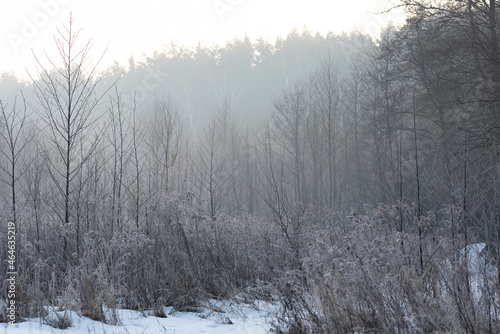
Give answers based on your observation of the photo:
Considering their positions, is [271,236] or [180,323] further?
[271,236]

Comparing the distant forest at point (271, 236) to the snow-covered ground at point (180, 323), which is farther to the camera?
the snow-covered ground at point (180, 323)

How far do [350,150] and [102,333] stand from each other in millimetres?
21671

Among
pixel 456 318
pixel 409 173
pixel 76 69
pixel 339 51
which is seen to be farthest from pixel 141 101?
pixel 456 318

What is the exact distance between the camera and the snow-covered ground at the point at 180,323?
437 cm

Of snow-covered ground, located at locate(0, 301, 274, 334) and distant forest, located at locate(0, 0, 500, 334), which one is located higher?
distant forest, located at locate(0, 0, 500, 334)

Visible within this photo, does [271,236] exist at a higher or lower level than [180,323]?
higher

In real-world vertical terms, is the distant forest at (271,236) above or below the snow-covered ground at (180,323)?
above

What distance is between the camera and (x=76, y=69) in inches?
262

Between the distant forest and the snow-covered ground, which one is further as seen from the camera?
the snow-covered ground

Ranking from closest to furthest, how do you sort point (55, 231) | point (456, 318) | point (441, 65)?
1. point (456, 318)
2. point (55, 231)
3. point (441, 65)

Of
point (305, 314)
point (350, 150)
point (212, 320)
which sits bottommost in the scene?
point (212, 320)

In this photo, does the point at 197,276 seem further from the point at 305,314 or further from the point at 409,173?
the point at 409,173

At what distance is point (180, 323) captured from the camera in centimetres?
524

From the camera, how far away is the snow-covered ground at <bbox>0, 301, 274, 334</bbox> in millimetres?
4371
